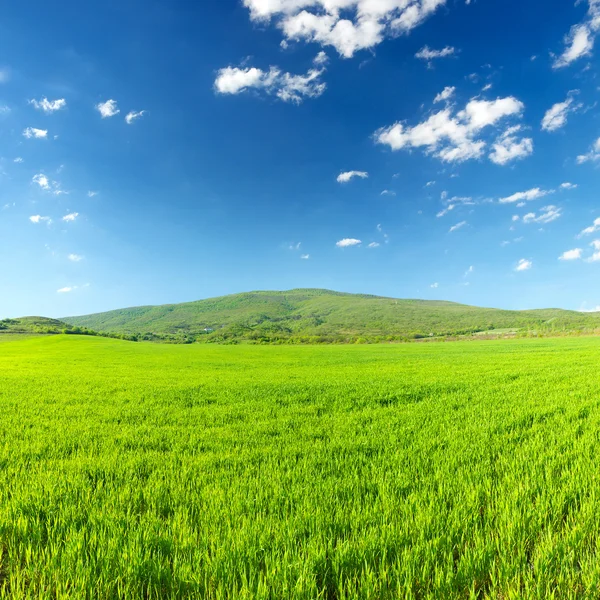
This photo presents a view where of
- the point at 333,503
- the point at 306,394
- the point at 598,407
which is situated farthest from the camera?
the point at 306,394

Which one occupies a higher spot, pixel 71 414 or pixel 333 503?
pixel 333 503

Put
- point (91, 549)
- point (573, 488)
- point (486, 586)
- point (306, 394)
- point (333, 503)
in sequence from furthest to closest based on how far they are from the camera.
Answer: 1. point (306, 394)
2. point (573, 488)
3. point (333, 503)
4. point (91, 549)
5. point (486, 586)

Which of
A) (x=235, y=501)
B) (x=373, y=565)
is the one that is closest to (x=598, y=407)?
(x=373, y=565)

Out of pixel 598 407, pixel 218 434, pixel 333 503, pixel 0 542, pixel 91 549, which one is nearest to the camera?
pixel 91 549

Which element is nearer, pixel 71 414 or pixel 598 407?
pixel 598 407

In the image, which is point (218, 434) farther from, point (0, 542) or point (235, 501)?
point (0, 542)

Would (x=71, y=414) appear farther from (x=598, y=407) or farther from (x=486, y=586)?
(x=598, y=407)

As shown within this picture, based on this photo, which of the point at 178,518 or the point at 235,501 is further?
the point at 235,501

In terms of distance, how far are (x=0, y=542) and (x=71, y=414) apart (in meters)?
7.73

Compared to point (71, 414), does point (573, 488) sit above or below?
above

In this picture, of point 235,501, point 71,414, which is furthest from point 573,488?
point 71,414

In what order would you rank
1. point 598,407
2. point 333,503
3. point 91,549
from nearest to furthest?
1. point 91,549
2. point 333,503
3. point 598,407

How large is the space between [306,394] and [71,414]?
25.2 feet

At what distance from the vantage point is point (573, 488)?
4094 millimetres
